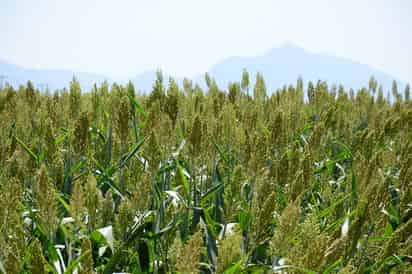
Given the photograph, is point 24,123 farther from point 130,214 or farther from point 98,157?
point 130,214

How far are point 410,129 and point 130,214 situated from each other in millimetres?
3312

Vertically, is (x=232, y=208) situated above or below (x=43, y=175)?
below

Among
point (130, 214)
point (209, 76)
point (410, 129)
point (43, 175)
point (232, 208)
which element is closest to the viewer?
point (43, 175)

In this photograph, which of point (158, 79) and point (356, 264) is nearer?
point (356, 264)

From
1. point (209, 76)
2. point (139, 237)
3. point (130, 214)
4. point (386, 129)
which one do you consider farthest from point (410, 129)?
point (130, 214)

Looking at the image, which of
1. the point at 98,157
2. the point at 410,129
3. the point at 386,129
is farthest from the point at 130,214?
the point at 410,129

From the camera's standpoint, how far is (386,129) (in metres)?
3.04

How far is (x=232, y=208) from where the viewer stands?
62.7 inches


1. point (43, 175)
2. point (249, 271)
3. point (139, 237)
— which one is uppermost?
point (43, 175)

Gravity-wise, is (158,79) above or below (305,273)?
above

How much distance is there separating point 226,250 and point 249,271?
31.9 inches

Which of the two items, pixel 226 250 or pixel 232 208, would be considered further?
pixel 232 208

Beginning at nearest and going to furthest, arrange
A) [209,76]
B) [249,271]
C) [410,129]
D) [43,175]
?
1. [43,175]
2. [249,271]
3. [410,129]
4. [209,76]

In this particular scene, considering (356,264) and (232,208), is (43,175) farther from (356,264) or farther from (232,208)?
(356,264)
